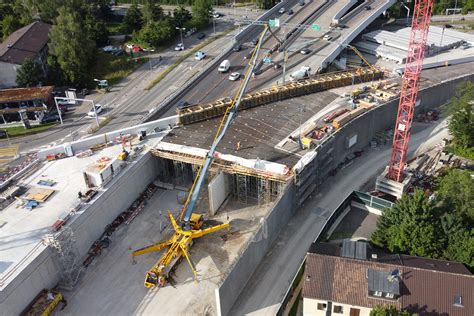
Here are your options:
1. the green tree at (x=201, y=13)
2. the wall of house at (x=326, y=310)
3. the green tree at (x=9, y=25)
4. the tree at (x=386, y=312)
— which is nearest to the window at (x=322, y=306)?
the wall of house at (x=326, y=310)

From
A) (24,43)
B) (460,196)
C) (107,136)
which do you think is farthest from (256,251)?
(24,43)

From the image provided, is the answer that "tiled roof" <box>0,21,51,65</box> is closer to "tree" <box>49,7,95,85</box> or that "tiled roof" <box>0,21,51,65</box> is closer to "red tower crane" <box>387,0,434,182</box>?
"tree" <box>49,7,95,85</box>

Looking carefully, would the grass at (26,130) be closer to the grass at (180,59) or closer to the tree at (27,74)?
the tree at (27,74)

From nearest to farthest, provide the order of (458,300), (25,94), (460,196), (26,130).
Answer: (458,300) → (460,196) → (26,130) → (25,94)

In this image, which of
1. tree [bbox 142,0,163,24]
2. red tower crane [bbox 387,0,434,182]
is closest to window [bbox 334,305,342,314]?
red tower crane [bbox 387,0,434,182]

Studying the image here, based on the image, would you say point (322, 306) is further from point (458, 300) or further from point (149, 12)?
point (149, 12)

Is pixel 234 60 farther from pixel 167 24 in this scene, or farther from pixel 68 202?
pixel 68 202

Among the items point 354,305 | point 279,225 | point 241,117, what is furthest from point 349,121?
point 354,305
